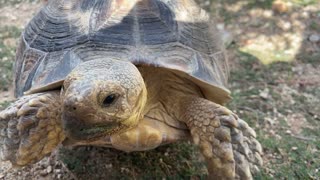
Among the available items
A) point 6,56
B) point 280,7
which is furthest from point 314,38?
point 6,56

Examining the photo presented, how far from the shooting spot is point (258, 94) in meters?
3.74

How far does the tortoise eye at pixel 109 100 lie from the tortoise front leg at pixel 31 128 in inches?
19.0

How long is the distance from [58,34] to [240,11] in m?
2.74

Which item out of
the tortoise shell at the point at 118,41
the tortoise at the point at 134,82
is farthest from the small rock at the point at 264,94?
the tortoise at the point at 134,82

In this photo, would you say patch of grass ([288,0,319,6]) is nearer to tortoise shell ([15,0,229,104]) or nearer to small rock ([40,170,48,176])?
tortoise shell ([15,0,229,104])

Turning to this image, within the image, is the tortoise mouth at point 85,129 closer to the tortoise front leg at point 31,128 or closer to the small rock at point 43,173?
the tortoise front leg at point 31,128

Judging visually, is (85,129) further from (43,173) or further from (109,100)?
(43,173)

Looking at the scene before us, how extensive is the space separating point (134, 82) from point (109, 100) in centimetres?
17

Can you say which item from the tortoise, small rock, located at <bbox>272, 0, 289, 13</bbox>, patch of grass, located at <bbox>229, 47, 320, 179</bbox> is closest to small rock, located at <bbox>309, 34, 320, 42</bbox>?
patch of grass, located at <bbox>229, 47, 320, 179</bbox>

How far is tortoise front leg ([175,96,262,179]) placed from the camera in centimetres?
239

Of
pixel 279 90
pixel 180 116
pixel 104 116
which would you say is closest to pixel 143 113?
pixel 180 116

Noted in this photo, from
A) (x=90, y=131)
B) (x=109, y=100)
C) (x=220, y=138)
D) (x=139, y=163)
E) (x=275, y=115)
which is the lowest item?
(x=139, y=163)

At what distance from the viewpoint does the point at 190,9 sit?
9.34 feet

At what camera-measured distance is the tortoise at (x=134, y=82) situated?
2305mm
